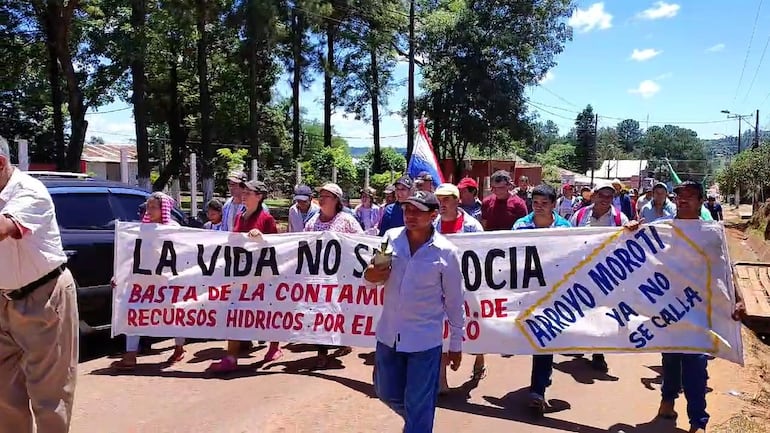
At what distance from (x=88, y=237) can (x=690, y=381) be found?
5.37 m

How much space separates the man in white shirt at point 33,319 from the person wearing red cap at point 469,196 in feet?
13.5

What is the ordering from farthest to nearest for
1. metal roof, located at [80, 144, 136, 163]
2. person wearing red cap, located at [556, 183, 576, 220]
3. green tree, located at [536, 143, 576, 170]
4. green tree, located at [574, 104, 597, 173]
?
1. green tree, located at [574, 104, 597, 173]
2. green tree, located at [536, 143, 576, 170]
3. metal roof, located at [80, 144, 136, 163]
4. person wearing red cap, located at [556, 183, 576, 220]

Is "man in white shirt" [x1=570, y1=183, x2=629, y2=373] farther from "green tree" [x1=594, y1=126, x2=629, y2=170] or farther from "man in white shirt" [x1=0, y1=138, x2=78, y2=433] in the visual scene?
"green tree" [x1=594, y1=126, x2=629, y2=170]

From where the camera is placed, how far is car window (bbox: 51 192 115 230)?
618 cm

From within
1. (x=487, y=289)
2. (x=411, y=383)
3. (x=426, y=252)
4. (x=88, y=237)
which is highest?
(x=426, y=252)

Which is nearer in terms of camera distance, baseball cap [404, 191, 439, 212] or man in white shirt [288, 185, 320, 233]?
baseball cap [404, 191, 439, 212]

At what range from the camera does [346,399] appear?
522cm

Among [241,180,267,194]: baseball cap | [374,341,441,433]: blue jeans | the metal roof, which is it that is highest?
the metal roof

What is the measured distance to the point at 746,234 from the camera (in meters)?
28.0

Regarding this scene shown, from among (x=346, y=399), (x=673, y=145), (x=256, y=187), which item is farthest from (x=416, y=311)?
(x=673, y=145)

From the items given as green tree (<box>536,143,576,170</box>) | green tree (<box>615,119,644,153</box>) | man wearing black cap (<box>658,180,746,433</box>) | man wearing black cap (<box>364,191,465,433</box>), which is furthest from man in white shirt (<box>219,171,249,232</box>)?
green tree (<box>615,119,644,153</box>)

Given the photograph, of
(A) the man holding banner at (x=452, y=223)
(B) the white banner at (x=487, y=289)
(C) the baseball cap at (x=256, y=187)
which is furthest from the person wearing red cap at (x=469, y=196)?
(C) the baseball cap at (x=256, y=187)

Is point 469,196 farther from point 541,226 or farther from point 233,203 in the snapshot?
point 233,203

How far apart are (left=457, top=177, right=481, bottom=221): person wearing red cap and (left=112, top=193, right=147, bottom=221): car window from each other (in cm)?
339
